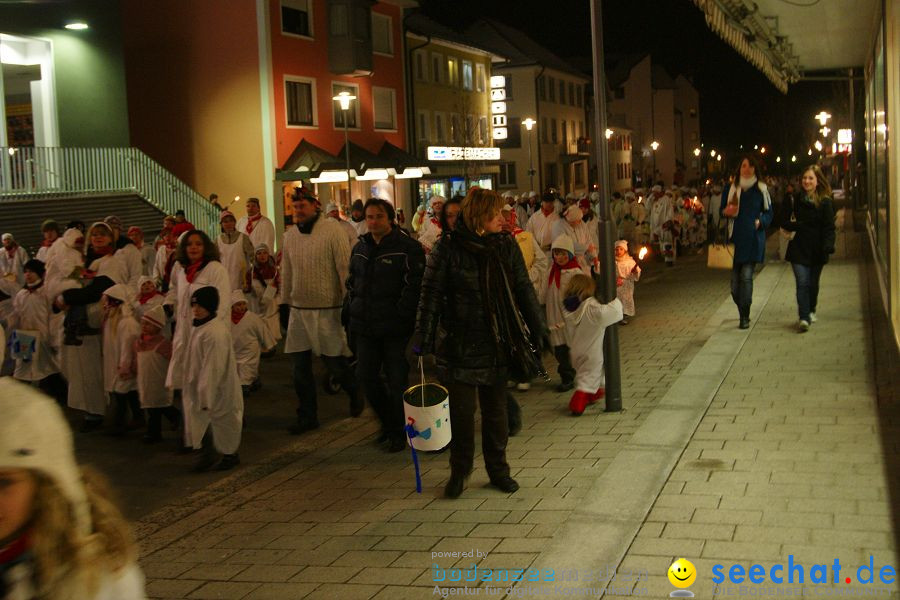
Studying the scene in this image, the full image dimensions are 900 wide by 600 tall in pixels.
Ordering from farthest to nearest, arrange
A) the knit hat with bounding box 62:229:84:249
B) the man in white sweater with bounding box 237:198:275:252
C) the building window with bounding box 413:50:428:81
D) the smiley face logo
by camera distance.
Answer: the building window with bounding box 413:50:428:81, the man in white sweater with bounding box 237:198:275:252, the knit hat with bounding box 62:229:84:249, the smiley face logo

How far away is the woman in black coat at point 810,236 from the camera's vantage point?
11609 millimetres

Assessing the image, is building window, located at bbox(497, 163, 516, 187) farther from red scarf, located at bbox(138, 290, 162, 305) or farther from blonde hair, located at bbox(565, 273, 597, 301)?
blonde hair, located at bbox(565, 273, 597, 301)

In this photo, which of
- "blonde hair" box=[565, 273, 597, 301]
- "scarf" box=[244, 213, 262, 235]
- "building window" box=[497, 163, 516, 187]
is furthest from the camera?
"building window" box=[497, 163, 516, 187]

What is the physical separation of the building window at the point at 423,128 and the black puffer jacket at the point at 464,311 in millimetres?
35900

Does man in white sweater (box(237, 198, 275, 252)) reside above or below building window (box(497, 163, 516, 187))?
below

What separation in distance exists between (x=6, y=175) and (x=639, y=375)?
16.6 metres

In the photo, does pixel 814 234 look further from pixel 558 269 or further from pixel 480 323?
pixel 480 323

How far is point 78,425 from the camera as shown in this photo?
10203 mm

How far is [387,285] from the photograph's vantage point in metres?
7.92

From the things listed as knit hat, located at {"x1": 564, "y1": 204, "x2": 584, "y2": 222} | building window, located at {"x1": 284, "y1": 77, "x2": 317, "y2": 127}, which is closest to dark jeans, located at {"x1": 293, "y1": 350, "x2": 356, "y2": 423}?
knit hat, located at {"x1": 564, "y1": 204, "x2": 584, "y2": 222}

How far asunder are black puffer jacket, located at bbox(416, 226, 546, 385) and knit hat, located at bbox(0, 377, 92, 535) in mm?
4053

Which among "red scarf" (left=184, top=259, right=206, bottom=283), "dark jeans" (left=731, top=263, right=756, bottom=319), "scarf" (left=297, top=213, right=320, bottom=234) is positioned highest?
"scarf" (left=297, top=213, right=320, bottom=234)

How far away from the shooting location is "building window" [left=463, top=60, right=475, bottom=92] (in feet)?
153

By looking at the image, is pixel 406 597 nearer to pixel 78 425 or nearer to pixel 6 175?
pixel 78 425
